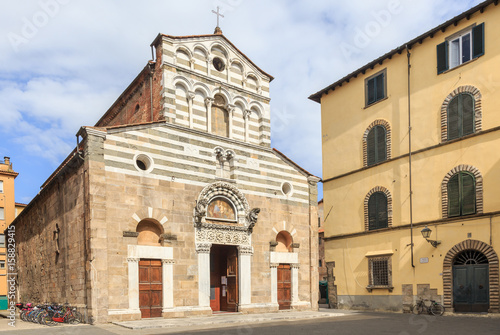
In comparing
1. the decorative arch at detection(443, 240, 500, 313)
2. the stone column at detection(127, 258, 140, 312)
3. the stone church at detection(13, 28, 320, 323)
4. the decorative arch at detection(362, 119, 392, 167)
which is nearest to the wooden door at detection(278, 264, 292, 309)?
the stone church at detection(13, 28, 320, 323)

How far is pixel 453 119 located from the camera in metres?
20.9

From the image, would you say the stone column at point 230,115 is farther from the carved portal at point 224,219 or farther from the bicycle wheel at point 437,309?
the bicycle wheel at point 437,309

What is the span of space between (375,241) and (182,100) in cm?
1231

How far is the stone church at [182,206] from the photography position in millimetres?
17766

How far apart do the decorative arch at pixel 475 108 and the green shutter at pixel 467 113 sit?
0.18 m

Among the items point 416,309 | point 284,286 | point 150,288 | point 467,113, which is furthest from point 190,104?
point 416,309

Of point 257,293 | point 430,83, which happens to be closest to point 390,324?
point 257,293

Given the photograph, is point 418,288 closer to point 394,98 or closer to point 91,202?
point 394,98

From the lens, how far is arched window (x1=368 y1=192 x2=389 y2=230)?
23.8m

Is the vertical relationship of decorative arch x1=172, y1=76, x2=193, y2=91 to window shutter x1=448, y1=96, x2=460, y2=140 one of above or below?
above

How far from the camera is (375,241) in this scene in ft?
78.9

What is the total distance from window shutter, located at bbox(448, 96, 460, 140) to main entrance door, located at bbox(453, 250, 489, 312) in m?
5.26

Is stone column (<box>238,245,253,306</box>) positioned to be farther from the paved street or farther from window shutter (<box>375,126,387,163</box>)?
window shutter (<box>375,126,387,163</box>)

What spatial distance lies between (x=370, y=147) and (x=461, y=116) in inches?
212
